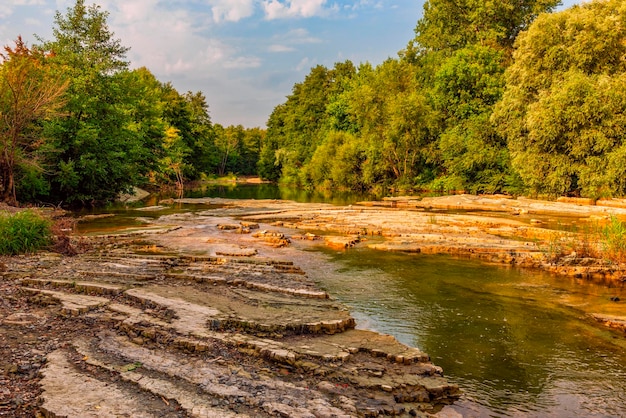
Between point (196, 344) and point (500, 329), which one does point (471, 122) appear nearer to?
point (500, 329)

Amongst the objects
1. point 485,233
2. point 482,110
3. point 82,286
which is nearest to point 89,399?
point 82,286

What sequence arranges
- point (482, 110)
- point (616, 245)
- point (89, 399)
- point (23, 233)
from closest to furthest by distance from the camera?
1. point (89, 399)
2. point (23, 233)
3. point (616, 245)
4. point (482, 110)

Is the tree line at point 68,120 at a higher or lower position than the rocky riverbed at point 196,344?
higher

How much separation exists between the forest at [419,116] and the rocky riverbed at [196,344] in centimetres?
1602

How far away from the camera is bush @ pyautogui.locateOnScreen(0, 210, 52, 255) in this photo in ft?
41.8

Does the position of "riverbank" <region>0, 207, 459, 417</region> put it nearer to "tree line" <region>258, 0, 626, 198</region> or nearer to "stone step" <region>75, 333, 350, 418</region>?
"stone step" <region>75, 333, 350, 418</region>

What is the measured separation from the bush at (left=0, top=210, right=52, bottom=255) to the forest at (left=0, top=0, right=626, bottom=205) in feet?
34.9

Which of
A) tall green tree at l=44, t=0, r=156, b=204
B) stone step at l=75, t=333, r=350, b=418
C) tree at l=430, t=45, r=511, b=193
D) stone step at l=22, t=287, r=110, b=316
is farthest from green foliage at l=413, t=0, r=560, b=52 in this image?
stone step at l=75, t=333, r=350, b=418

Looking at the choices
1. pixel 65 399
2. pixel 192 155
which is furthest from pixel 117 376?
pixel 192 155

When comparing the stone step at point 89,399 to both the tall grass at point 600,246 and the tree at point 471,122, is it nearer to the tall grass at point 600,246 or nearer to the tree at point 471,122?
the tall grass at point 600,246

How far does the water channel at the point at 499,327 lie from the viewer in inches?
257

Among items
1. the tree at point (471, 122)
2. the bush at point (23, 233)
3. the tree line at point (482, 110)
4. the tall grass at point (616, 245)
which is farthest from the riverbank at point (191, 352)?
the tree at point (471, 122)

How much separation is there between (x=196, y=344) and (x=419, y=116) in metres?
49.0

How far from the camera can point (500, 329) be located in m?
9.09
